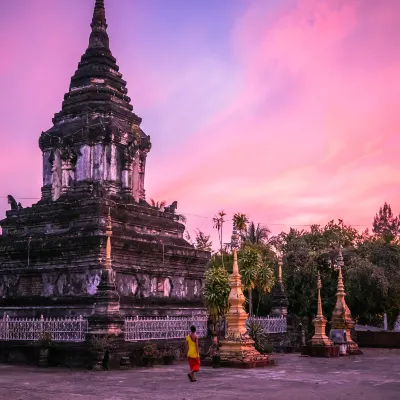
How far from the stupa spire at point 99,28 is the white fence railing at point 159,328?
16223 millimetres

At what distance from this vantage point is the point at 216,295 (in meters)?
28.7

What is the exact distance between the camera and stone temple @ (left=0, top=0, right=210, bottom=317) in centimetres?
2672

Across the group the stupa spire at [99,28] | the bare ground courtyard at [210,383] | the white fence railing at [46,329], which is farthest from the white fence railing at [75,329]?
the stupa spire at [99,28]

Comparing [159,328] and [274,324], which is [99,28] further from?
[274,324]

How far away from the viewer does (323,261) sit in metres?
44.2

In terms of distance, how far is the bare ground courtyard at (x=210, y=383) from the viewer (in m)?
14.2

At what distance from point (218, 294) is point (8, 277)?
32.3 feet

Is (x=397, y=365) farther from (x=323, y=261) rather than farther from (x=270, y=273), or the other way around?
(x=323, y=261)

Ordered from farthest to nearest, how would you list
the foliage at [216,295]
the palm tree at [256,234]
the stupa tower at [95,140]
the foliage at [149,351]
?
the palm tree at [256,234], the stupa tower at [95,140], the foliage at [216,295], the foliage at [149,351]

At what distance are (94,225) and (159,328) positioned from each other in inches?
210

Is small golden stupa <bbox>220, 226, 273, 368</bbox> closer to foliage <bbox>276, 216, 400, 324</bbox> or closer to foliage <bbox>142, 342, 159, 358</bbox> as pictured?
foliage <bbox>142, 342, 159, 358</bbox>

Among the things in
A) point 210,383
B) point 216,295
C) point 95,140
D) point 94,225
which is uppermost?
point 95,140

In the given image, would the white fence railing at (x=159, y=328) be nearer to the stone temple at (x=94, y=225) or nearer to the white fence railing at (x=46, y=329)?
the white fence railing at (x=46, y=329)

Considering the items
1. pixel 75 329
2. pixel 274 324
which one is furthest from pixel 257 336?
pixel 75 329
